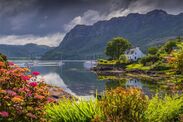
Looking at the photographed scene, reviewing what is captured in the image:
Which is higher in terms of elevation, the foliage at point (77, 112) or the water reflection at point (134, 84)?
the foliage at point (77, 112)

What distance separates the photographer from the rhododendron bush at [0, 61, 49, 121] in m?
10.8

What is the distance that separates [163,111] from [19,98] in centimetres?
510

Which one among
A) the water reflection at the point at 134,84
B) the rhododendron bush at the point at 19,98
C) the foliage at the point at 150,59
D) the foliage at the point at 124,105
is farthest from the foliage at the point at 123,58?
the foliage at the point at 124,105

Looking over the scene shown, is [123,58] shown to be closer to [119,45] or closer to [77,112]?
[119,45]

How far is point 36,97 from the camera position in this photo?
1177 centimetres

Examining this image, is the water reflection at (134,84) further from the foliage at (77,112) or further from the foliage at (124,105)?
the foliage at (124,105)

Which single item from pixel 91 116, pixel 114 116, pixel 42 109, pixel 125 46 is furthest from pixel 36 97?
pixel 125 46

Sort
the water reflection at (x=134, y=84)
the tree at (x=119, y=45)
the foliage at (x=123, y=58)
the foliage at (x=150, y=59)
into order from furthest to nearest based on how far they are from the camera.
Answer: the tree at (x=119, y=45) < the foliage at (x=123, y=58) < the foliage at (x=150, y=59) < the water reflection at (x=134, y=84)

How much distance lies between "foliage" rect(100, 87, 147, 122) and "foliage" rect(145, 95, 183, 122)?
73 cm

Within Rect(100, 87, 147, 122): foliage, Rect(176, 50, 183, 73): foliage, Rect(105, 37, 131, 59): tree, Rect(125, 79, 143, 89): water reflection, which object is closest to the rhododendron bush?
Rect(100, 87, 147, 122): foliage

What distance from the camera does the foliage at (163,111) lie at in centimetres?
1159

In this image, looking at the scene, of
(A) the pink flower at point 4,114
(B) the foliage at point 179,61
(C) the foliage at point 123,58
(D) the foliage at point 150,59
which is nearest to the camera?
(A) the pink flower at point 4,114

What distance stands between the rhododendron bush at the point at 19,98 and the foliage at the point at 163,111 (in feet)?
12.5

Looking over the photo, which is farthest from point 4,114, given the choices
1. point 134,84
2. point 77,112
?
point 134,84
